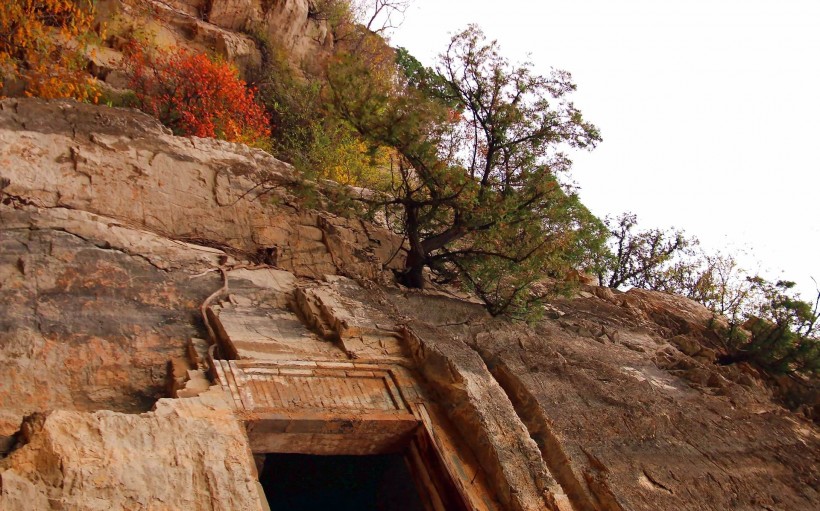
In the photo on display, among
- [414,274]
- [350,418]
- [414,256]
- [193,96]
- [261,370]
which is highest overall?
Result: [414,256]

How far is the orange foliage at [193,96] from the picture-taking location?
12.0 m

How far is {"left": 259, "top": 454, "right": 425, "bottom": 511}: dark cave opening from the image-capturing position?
784 centimetres

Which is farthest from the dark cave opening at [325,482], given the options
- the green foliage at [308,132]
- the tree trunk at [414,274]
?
the green foliage at [308,132]

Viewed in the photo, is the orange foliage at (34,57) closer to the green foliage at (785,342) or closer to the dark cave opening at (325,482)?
the dark cave opening at (325,482)

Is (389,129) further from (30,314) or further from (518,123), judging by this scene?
(30,314)

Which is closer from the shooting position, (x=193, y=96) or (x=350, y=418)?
(x=350, y=418)

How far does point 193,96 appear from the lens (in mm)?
12523

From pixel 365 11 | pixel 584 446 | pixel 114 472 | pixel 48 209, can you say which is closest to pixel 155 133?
pixel 48 209

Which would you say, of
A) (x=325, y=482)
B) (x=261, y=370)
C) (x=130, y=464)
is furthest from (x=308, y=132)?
(x=130, y=464)

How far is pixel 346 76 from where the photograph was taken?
26.7ft

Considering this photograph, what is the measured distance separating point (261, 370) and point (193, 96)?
328 inches

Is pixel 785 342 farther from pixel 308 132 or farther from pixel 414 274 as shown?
pixel 308 132

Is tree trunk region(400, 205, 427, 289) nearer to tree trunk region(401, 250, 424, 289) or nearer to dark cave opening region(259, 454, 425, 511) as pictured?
tree trunk region(401, 250, 424, 289)

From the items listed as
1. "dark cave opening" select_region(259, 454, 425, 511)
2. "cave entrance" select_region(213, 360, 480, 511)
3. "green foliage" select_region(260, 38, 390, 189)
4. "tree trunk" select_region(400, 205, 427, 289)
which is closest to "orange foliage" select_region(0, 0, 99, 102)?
"green foliage" select_region(260, 38, 390, 189)
